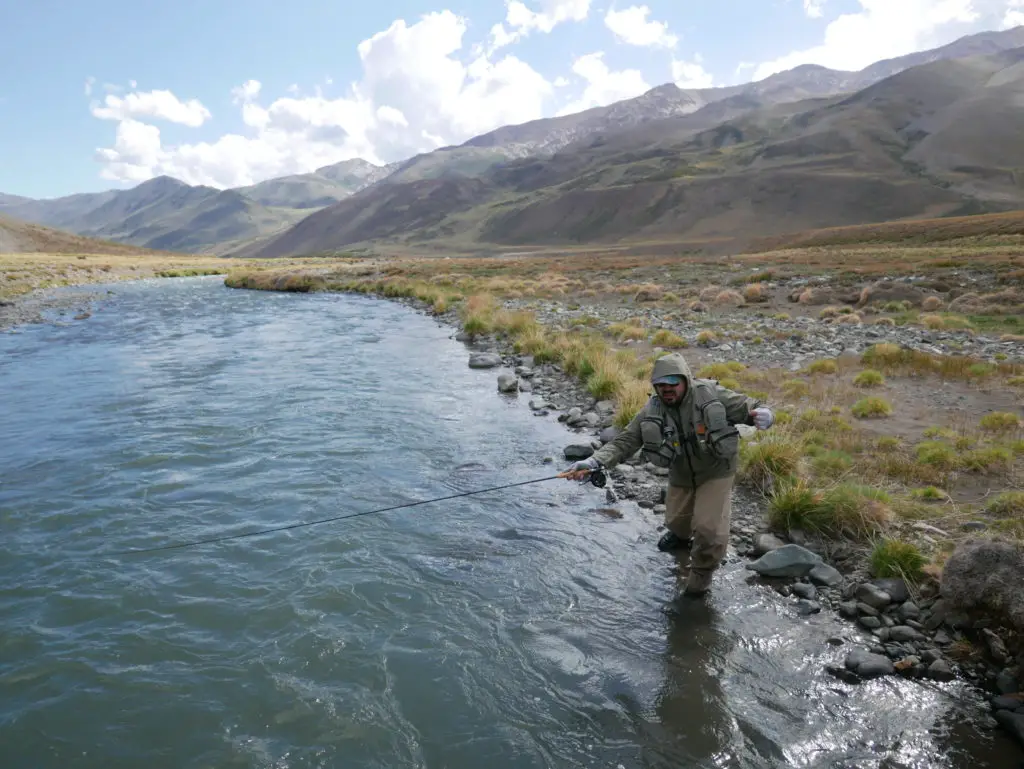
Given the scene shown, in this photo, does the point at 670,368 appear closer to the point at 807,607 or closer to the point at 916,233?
the point at 807,607

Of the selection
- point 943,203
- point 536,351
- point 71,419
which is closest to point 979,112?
point 943,203

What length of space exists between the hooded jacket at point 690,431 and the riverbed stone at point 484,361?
11.1 m

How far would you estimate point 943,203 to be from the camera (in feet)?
387

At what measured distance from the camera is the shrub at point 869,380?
12289 millimetres

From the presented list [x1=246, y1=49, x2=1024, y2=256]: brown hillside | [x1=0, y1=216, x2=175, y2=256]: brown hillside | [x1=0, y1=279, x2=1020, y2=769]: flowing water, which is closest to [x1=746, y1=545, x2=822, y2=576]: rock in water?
[x1=0, y1=279, x2=1020, y2=769]: flowing water

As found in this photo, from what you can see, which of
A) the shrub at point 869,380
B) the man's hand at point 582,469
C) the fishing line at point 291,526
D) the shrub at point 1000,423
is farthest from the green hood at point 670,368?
the shrub at point 869,380

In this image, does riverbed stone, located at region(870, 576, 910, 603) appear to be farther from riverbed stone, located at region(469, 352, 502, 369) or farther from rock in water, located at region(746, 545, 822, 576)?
riverbed stone, located at region(469, 352, 502, 369)

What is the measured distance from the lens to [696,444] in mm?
5656

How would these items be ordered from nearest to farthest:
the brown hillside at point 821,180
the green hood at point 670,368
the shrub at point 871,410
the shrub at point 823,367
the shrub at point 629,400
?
1. the green hood at point 670,368
2. the shrub at point 871,410
3. the shrub at point 629,400
4. the shrub at point 823,367
5. the brown hillside at point 821,180

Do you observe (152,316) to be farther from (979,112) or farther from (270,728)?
(979,112)

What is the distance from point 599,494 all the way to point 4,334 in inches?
1028

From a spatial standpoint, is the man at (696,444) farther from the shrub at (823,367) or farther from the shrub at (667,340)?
the shrub at (667,340)

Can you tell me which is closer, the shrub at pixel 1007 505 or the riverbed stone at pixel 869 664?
the riverbed stone at pixel 869 664

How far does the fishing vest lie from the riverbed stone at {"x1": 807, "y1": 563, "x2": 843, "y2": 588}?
177 centimetres
